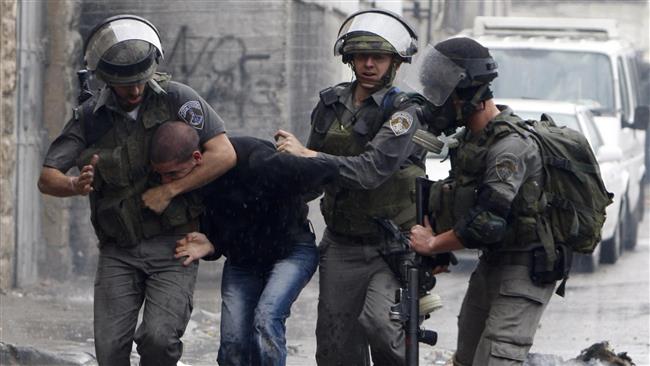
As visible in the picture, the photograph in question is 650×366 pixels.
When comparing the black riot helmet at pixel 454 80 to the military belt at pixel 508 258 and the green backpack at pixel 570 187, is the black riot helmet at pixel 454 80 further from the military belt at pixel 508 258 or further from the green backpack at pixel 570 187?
the military belt at pixel 508 258

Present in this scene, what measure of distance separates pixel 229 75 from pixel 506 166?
615 cm

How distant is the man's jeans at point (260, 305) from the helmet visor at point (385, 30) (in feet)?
2.84

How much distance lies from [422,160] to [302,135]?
5.43 metres

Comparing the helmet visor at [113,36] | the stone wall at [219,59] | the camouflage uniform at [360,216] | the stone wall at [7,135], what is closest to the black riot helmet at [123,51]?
the helmet visor at [113,36]

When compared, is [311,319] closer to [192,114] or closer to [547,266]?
[192,114]

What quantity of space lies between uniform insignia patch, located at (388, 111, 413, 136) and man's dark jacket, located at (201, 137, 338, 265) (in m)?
0.29

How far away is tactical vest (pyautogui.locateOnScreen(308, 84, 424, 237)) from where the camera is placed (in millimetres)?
5441

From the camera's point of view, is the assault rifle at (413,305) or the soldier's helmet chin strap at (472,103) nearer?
the soldier's helmet chin strap at (472,103)

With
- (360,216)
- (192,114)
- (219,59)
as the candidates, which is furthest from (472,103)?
(219,59)

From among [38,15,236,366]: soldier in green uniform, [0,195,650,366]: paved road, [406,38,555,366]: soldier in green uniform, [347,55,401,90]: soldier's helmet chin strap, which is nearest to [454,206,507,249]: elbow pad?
[406,38,555,366]: soldier in green uniform

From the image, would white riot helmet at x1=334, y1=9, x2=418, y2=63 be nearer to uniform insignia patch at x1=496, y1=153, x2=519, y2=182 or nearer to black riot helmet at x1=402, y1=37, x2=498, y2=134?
black riot helmet at x1=402, y1=37, x2=498, y2=134

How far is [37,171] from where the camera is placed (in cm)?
1013

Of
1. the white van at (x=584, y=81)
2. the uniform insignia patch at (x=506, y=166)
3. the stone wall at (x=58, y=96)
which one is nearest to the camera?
the uniform insignia patch at (x=506, y=166)

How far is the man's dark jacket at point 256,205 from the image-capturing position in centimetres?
530
